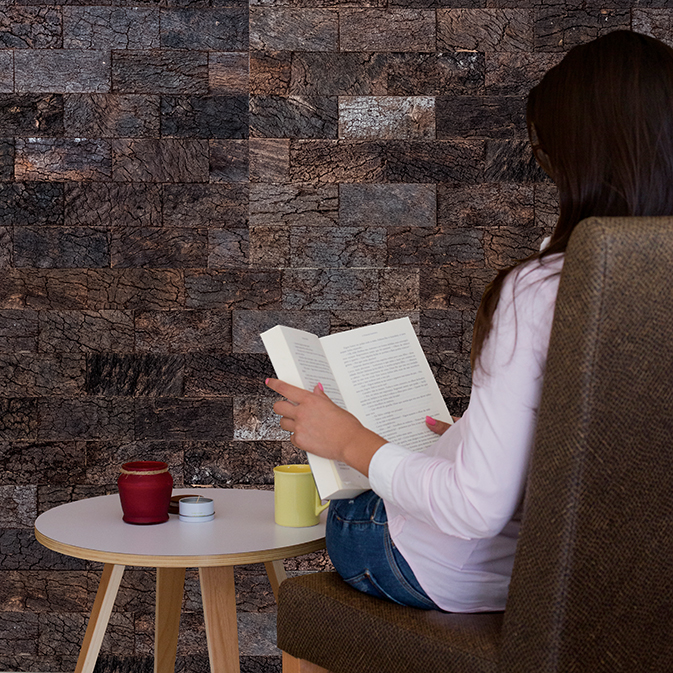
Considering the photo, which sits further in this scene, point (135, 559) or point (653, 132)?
point (135, 559)

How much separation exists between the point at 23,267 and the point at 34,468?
21.9 inches

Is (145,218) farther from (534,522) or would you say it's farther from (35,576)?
(534,522)

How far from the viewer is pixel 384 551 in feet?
3.21

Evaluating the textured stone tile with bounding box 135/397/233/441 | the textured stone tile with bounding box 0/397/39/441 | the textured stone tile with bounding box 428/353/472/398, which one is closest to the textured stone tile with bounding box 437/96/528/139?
the textured stone tile with bounding box 428/353/472/398

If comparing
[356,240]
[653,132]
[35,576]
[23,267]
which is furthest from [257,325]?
[653,132]

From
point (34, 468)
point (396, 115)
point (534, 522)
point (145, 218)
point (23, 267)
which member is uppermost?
point (396, 115)

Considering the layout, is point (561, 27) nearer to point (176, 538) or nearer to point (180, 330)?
point (180, 330)

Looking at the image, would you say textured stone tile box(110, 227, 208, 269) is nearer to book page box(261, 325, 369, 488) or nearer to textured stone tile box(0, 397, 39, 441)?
textured stone tile box(0, 397, 39, 441)

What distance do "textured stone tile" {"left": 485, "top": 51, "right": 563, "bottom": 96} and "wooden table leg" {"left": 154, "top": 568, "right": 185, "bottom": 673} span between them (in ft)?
4.90

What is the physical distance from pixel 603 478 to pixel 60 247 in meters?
1.70

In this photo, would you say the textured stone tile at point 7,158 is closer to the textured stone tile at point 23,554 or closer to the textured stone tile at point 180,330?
the textured stone tile at point 180,330

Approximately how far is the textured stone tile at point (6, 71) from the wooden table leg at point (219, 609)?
1487 mm

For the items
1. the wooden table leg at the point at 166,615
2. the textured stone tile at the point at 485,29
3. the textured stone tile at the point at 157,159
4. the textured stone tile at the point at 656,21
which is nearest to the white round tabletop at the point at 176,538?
the wooden table leg at the point at 166,615

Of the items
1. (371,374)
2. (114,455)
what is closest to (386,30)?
(371,374)
